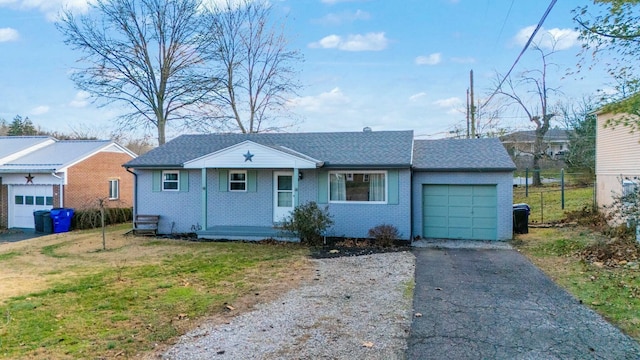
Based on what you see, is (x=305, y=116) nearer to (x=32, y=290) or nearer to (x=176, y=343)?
(x=32, y=290)

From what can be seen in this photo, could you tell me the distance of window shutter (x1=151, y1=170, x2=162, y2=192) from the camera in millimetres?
15883

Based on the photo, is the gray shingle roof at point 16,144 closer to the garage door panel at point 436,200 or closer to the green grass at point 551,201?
the garage door panel at point 436,200

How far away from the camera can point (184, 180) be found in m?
15.7

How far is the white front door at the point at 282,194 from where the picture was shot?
14945 mm

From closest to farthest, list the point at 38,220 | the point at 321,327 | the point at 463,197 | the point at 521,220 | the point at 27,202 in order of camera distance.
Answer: the point at 321,327
the point at 463,197
the point at 521,220
the point at 38,220
the point at 27,202

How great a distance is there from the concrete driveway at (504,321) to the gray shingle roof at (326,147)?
5.46 m

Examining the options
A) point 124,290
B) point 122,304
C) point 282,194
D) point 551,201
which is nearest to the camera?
point 122,304

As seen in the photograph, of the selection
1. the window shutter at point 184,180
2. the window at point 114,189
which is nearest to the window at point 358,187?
the window shutter at point 184,180

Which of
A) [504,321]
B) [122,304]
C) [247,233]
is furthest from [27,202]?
[504,321]

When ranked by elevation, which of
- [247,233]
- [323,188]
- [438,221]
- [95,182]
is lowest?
[247,233]

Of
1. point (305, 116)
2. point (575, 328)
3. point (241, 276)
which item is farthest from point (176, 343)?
point (305, 116)

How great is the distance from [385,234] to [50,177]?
1581 centimetres

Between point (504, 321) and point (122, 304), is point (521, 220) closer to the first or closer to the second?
point (504, 321)

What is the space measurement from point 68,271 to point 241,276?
4246 millimetres
